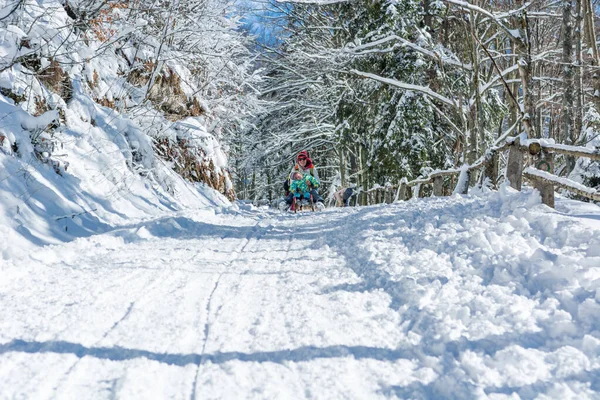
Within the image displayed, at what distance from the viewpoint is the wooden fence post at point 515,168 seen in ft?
19.7

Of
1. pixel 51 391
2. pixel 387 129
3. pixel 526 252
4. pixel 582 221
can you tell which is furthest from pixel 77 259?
pixel 387 129

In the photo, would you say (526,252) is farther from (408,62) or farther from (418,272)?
(408,62)

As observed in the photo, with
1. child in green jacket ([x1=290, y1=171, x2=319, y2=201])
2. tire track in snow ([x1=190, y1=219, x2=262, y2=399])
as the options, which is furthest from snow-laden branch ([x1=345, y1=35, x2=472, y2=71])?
tire track in snow ([x1=190, y1=219, x2=262, y2=399])

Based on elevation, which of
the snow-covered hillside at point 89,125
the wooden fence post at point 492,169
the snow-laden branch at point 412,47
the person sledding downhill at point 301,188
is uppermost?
the snow-laden branch at point 412,47

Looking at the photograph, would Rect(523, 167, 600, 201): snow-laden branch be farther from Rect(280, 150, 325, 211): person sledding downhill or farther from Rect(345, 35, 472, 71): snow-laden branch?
Rect(280, 150, 325, 211): person sledding downhill

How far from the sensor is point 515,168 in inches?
241

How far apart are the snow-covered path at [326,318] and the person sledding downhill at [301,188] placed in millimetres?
7537

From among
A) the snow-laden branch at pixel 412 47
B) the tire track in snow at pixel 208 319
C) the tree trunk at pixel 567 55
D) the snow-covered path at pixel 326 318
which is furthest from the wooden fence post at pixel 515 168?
the snow-laden branch at pixel 412 47

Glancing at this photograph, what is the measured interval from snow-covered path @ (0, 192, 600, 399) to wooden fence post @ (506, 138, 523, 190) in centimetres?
82

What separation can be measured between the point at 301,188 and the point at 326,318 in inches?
388

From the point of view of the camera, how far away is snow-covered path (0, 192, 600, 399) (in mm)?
2244

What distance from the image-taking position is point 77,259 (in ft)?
16.2

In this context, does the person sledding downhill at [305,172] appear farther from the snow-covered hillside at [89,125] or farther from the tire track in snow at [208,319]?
the tire track in snow at [208,319]

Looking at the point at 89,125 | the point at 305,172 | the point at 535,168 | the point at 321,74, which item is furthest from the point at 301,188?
the point at 535,168
